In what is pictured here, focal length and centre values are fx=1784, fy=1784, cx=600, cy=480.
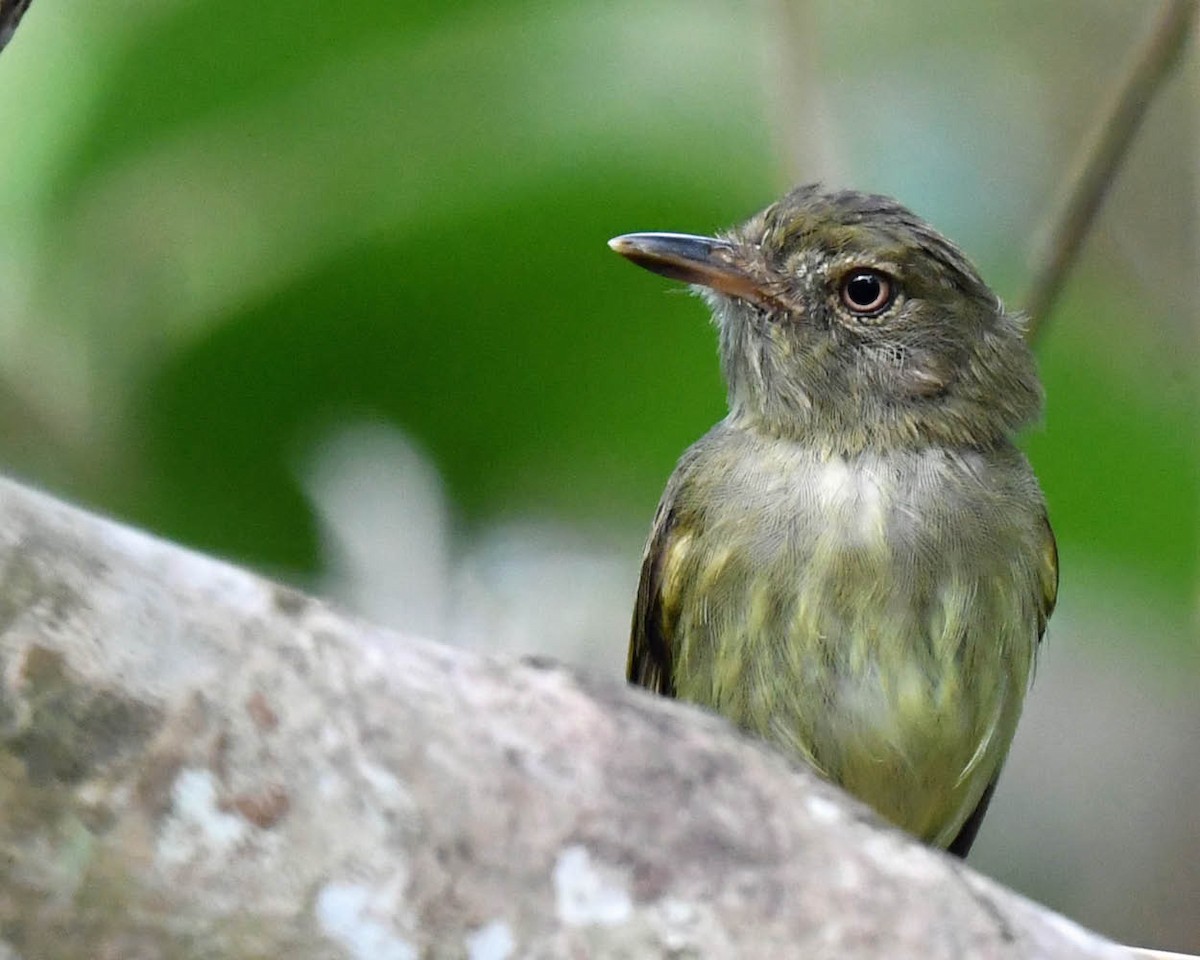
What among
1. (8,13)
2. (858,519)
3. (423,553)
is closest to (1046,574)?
(858,519)

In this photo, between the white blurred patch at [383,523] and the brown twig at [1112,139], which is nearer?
the brown twig at [1112,139]

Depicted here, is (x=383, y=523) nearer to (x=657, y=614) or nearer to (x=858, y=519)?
(x=657, y=614)

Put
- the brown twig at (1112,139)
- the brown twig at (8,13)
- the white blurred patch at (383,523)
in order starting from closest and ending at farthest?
the brown twig at (8,13) < the brown twig at (1112,139) < the white blurred patch at (383,523)

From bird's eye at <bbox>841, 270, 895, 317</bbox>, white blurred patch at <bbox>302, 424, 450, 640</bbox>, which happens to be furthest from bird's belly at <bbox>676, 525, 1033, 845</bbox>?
white blurred patch at <bbox>302, 424, 450, 640</bbox>

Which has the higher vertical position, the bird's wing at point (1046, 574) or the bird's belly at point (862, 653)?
the bird's wing at point (1046, 574)

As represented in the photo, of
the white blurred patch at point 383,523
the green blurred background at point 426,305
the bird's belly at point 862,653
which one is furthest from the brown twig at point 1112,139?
the white blurred patch at point 383,523

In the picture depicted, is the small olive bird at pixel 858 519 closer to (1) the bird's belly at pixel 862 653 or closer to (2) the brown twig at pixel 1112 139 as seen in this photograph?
(1) the bird's belly at pixel 862 653

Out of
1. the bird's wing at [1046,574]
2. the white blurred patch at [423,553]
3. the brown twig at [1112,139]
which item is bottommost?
the white blurred patch at [423,553]

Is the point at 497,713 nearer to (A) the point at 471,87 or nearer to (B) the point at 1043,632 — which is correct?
(B) the point at 1043,632
